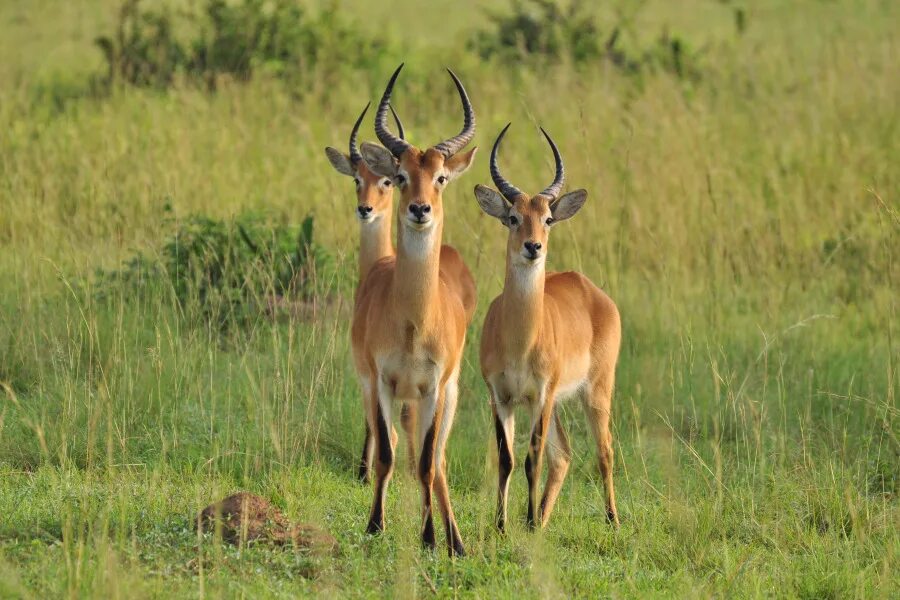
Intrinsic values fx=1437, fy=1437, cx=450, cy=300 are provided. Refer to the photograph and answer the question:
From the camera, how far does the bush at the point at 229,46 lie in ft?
43.3

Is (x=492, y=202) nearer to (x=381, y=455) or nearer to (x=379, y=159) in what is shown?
(x=379, y=159)

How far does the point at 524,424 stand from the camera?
7.12m

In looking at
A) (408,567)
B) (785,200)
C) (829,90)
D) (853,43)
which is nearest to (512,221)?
(408,567)

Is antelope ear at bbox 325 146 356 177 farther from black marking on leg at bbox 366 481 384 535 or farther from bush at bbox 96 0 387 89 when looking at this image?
bush at bbox 96 0 387 89

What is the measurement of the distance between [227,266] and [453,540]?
123 inches

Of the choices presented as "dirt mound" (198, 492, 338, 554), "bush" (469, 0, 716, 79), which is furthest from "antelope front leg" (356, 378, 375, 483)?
"bush" (469, 0, 716, 79)

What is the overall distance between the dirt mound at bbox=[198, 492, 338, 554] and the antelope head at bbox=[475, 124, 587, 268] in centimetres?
131

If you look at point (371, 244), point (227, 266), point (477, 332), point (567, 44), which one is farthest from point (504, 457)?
point (567, 44)

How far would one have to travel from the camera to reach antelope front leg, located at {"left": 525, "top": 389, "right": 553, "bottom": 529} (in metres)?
5.44

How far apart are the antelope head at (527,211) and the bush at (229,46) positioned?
768 centimetres

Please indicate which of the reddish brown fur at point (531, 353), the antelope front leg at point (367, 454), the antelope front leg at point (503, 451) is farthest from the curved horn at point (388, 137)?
the antelope front leg at point (367, 454)

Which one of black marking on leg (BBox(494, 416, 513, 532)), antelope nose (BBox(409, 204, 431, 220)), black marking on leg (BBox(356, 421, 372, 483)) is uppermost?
antelope nose (BBox(409, 204, 431, 220))

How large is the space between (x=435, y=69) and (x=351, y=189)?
384 centimetres

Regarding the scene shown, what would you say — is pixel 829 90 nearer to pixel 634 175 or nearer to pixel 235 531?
pixel 634 175
